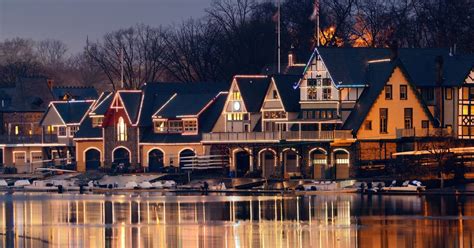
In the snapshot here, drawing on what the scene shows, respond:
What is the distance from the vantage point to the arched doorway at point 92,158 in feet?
386

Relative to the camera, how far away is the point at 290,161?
10312 cm

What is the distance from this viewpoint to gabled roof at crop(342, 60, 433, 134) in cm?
9950

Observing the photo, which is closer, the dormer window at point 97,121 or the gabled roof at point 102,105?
the dormer window at point 97,121

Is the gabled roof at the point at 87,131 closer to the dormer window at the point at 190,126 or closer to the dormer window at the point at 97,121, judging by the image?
the dormer window at the point at 97,121

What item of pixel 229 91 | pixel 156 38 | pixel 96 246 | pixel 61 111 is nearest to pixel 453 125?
pixel 229 91

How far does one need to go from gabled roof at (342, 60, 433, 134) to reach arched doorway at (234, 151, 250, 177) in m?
8.98

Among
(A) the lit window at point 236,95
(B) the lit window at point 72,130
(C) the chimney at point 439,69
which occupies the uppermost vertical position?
(C) the chimney at point 439,69

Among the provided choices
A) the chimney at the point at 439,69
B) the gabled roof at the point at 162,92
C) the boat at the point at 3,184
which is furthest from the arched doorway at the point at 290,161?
the boat at the point at 3,184

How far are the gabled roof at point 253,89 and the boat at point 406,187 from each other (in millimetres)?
19297

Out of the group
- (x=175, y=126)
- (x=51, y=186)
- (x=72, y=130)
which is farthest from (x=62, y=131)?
(x=51, y=186)

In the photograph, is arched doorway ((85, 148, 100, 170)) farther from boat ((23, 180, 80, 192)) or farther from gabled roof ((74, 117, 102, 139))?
boat ((23, 180, 80, 192))

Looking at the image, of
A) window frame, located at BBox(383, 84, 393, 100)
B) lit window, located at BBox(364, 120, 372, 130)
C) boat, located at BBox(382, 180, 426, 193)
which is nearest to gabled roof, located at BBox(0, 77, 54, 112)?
lit window, located at BBox(364, 120, 372, 130)

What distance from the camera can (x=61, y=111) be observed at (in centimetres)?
12544

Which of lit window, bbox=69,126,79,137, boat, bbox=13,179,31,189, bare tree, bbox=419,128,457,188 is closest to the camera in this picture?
bare tree, bbox=419,128,457,188
